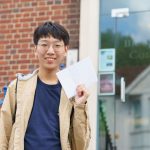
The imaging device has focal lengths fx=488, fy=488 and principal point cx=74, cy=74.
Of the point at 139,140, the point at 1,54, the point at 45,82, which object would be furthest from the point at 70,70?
the point at 1,54

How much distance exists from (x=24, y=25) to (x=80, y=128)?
12.4ft

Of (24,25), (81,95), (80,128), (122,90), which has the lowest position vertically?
(122,90)

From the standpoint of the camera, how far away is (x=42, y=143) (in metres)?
2.57

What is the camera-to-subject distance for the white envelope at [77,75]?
8.66ft

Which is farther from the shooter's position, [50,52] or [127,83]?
[127,83]

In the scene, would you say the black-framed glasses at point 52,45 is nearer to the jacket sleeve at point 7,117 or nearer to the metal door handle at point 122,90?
the jacket sleeve at point 7,117

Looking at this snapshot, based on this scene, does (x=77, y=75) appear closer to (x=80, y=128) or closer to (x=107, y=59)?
(x=80, y=128)

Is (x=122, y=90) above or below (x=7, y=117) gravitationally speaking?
below

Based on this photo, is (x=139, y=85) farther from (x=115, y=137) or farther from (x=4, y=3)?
(x=4, y=3)

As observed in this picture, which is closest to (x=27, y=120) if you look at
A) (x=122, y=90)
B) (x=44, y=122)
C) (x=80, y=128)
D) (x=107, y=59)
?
(x=44, y=122)

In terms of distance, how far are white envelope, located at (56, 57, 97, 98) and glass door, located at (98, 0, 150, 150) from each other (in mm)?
3077

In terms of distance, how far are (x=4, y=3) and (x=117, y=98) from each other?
1.97m

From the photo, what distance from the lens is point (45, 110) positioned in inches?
105

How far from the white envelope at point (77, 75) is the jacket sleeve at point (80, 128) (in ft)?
0.41
